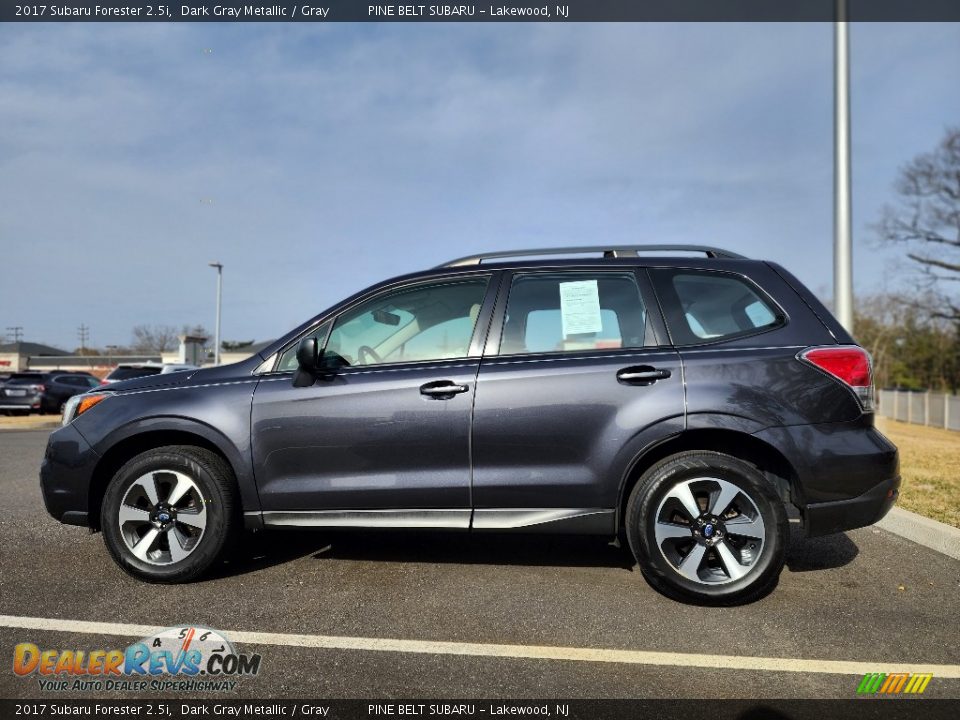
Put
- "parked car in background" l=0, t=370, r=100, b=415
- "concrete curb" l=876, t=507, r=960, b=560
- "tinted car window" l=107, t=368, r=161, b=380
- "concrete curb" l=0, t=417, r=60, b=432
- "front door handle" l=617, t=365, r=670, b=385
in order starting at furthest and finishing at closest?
"parked car in background" l=0, t=370, r=100, b=415, "tinted car window" l=107, t=368, r=161, b=380, "concrete curb" l=0, t=417, r=60, b=432, "concrete curb" l=876, t=507, r=960, b=560, "front door handle" l=617, t=365, r=670, b=385

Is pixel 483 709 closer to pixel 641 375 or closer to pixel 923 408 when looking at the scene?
pixel 641 375

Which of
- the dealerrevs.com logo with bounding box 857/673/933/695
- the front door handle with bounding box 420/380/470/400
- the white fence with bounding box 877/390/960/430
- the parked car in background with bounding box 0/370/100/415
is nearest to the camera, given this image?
the dealerrevs.com logo with bounding box 857/673/933/695

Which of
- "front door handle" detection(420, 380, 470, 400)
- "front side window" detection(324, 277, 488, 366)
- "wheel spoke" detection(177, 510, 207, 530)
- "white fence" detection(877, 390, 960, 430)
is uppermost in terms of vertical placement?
"front side window" detection(324, 277, 488, 366)

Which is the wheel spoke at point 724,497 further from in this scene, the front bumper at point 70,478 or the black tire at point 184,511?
the front bumper at point 70,478

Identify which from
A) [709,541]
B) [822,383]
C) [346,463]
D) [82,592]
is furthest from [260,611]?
[822,383]

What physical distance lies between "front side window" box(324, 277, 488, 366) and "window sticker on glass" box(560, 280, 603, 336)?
479 mm

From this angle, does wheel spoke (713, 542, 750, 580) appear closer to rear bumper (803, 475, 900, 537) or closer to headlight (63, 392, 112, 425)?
rear bumper (803, 475, 900, 537)

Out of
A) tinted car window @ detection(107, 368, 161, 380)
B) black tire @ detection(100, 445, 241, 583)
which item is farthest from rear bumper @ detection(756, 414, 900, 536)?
tinted car window @ detection(107, 368, 161, 380)

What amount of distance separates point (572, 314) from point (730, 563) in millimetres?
1520

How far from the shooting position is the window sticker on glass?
3596 millimetres

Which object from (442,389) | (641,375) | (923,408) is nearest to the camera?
(641,375)

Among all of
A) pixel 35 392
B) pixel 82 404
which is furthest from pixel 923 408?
pixel 35 392

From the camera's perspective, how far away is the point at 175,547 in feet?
11.5
